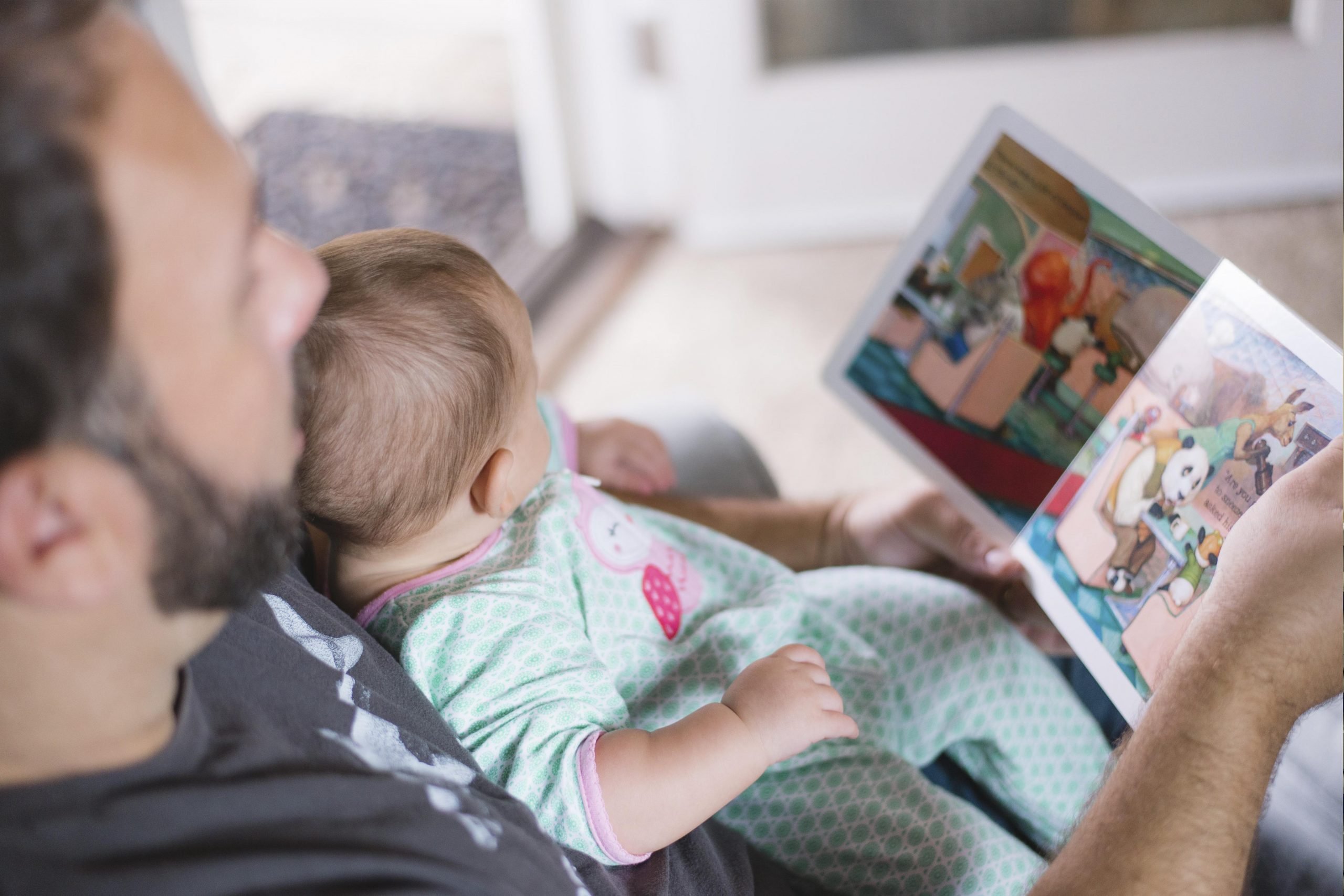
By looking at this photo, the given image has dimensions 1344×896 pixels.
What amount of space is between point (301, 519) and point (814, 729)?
1.41 feet

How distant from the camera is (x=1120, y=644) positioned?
0.90 meters

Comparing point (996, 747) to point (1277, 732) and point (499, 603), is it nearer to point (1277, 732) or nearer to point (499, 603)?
point (1277, 732)

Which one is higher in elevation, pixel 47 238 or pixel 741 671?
pixel 47 238

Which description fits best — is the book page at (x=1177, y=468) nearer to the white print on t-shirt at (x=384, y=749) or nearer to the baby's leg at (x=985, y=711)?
the baby's leg at (x=985, y=711)

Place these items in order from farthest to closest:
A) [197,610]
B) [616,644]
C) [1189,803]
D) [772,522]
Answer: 1. [772,522]
2. [616,644]
3. [1189,803]
4. [197,610]

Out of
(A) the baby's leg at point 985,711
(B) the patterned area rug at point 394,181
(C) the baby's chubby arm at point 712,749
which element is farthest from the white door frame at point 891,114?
(C) the baby's chubby arm at point 712,749

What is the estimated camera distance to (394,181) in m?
2.77

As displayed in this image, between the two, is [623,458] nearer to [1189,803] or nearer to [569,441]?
[569,441]

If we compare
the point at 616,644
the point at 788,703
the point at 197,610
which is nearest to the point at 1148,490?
the point at 788,703

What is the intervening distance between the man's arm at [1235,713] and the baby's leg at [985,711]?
0.30 metres

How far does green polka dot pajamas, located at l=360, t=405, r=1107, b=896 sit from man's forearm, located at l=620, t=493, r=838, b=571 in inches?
2.0

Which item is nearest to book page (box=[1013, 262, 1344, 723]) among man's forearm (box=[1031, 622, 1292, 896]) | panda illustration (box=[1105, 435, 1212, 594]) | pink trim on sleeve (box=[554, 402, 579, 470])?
panda illustration (box=[1105, 435, 1212, 594])

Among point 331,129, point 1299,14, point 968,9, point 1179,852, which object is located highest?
point 1299,14

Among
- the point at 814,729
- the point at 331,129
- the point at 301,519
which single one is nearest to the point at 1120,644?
the point at 814,729
